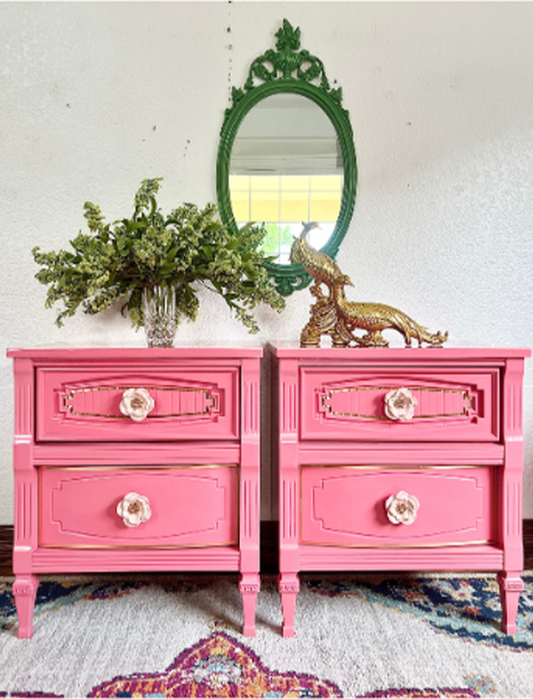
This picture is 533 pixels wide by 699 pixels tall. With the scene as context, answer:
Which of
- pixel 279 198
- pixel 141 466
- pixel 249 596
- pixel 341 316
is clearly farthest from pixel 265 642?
pixel 279 198

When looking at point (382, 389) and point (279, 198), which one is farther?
point (279, 198)

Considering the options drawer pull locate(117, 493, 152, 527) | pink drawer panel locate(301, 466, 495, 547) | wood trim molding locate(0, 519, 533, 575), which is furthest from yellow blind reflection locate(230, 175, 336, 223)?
wood trim molding locate(0, 519, 533, 575)

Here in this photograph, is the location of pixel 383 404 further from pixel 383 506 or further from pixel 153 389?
pixel 153 389

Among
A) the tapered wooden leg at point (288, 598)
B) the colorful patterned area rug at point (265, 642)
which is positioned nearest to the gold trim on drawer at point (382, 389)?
the tapered wooden leg at point (288, 598)

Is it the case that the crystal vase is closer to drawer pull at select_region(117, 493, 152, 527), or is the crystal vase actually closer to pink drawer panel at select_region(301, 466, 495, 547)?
drawer pull at select_region(117, 493, 152, 527)

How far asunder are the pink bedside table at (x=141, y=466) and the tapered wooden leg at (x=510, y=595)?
2.46 feet

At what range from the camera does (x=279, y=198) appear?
6.37 ft

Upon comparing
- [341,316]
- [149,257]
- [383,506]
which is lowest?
[383,506]

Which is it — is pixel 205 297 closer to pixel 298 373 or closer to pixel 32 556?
pixel 298 373

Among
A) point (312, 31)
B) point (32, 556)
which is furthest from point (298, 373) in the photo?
point (312, 31)

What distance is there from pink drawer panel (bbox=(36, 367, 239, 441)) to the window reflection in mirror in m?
0.78

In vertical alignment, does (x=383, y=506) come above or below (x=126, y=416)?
below

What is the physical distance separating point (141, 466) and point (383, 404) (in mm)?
748

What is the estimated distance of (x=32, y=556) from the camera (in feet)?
4.60
